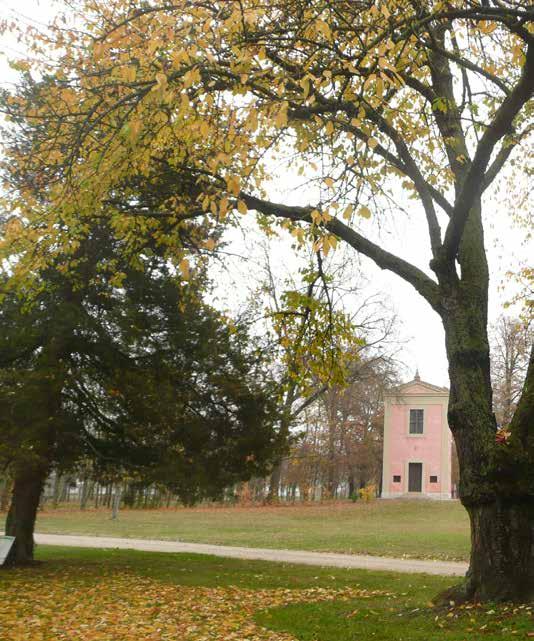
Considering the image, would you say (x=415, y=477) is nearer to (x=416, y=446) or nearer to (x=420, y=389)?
(x=416, y=446)

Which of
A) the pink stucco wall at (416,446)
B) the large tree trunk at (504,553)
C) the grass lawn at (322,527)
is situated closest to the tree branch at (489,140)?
the large tree trunk at (504,553)

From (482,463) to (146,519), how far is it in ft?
99.8

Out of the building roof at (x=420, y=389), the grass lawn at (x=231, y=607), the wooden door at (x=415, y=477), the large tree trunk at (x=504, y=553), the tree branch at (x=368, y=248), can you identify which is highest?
the building roof at (x=420, y=389)

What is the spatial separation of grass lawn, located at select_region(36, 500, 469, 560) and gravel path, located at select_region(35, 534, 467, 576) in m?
1.32

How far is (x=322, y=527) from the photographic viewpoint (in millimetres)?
29828

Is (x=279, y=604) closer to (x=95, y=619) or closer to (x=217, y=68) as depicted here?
(x=95, y=619)

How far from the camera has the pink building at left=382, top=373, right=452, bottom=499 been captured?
46.0m

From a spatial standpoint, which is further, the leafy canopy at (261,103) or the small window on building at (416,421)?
the small window on building at (416,421)

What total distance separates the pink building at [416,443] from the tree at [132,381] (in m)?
33.3

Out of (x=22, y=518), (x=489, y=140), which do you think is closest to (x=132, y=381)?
(x=22, y=518)

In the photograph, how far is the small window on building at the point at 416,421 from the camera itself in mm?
47000

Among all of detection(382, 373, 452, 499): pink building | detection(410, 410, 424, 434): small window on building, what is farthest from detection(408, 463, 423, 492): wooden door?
detection(410, 410, 424, 434): small window on building

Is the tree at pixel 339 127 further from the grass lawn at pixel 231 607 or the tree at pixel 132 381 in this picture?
the tree at pixel 132 381

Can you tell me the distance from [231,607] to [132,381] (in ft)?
17.2
